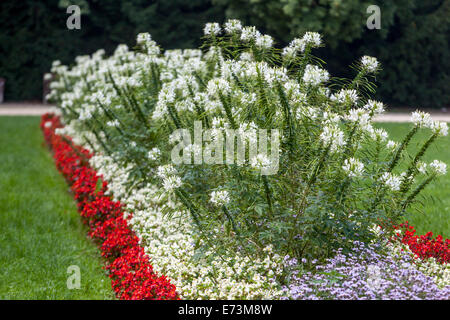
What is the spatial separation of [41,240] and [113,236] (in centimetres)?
87

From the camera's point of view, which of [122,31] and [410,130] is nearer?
[410,130]

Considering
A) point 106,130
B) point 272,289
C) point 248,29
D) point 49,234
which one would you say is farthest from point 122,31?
point 272,289

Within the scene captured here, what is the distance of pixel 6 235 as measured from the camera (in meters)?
5.37

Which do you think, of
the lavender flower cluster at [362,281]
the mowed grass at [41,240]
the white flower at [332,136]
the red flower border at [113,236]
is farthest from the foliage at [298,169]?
the mowed grass at [41,240]

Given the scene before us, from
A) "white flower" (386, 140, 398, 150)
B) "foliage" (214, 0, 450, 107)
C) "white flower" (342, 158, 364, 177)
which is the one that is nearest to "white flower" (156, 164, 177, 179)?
"white flower" (342, 158, 364, 177)

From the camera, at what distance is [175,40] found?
54.6 feet

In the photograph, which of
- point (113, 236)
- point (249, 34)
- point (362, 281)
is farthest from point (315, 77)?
point (113, 236)

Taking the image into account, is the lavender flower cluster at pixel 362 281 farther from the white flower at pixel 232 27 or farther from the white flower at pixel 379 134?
the white flower at pixel 232 27

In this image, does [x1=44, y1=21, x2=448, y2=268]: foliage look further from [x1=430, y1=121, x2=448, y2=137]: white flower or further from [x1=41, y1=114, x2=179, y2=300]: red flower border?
[x1=41, y1=114, x2=179, y2=300]: red flower border

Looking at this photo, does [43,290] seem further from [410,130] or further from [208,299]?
[410,130]

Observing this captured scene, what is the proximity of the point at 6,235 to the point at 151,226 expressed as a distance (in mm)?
1585

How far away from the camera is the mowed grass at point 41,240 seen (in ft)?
14.1

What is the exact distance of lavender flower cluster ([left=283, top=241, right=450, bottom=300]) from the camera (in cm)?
326

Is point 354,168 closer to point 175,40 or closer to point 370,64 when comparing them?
point 370,64
